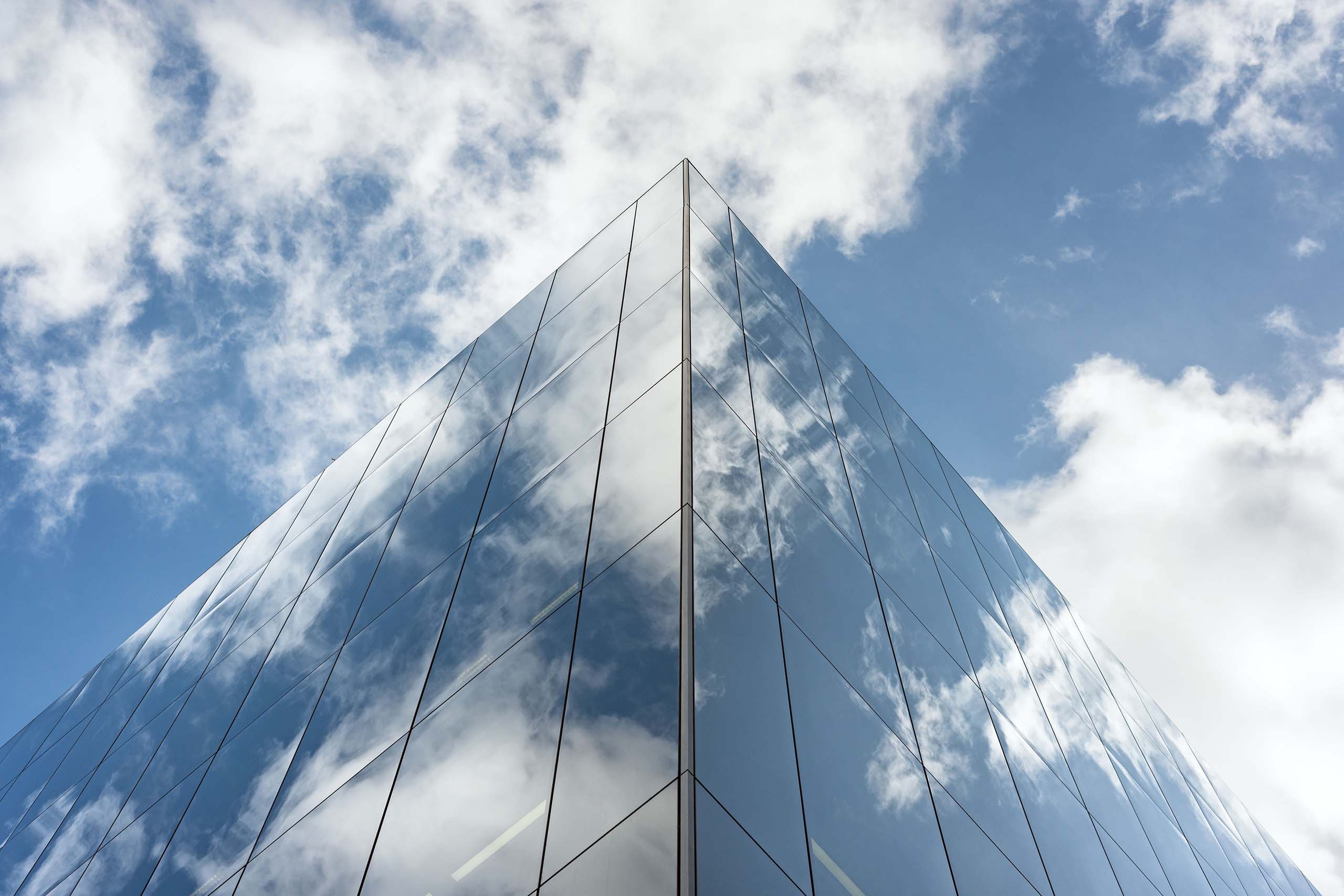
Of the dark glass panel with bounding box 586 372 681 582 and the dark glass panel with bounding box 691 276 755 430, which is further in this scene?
the dark glass panel with bounding box 691 276 755 430

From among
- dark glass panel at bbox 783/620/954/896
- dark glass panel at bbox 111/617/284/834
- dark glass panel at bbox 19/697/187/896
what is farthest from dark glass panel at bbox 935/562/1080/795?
dark glass panel at bbox 19/697/187/896

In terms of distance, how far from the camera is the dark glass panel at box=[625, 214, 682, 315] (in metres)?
13.7

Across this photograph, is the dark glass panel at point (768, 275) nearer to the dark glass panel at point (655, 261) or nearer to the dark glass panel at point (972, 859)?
the dark glass panel at point (655, 261)

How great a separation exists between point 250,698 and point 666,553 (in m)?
9.40

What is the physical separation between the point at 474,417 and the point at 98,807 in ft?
32.8

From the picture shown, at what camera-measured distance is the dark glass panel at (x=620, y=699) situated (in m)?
6.75

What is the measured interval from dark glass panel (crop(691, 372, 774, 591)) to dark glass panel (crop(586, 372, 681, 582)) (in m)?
0.26

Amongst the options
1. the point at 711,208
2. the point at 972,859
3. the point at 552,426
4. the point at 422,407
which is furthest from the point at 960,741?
the point at 422,407

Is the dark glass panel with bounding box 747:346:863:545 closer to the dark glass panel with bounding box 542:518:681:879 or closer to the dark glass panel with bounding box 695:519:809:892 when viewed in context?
the dark glass panel with bounding box 695:519:809:892

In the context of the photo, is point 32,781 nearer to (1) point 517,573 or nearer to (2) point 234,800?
(2) point 234,800

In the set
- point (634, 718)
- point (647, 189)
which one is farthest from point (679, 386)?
point (647, 189)

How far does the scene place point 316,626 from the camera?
14.4m

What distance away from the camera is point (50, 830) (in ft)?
56.9

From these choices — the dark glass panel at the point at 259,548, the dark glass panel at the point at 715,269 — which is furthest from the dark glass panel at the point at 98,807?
the dark glass panel at the point at 715,269
